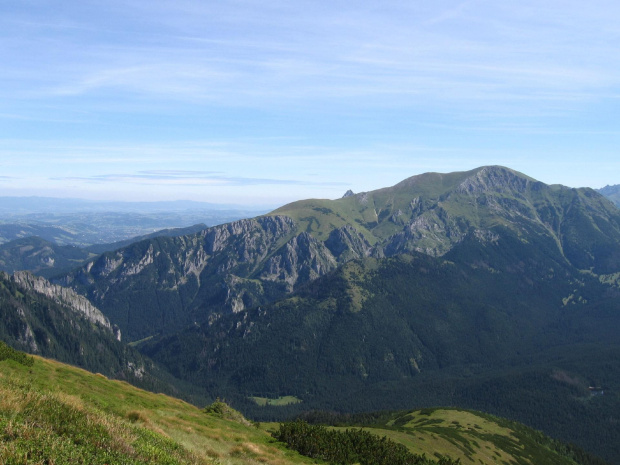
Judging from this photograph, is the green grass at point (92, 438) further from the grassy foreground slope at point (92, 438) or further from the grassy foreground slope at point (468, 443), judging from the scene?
the grassy foreground slope at point (468, 443)

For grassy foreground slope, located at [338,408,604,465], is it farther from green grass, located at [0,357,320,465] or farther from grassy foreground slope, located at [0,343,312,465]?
grassy foreground slope, located at [0,343,312,465]

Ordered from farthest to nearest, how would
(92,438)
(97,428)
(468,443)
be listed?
(468,443) < (97,428) < (92,438)

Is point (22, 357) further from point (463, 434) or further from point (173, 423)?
point (463, 434)

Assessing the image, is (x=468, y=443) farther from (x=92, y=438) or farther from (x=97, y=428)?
(x=92, y=438)

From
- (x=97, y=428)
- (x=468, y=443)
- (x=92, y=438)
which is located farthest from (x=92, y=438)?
(x=468, y=443)

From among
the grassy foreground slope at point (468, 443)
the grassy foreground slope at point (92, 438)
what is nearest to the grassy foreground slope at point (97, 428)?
the grassy foreground slope at point (92, 438)

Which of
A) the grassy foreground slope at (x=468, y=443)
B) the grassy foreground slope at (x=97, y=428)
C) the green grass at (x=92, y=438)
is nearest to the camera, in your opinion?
the green grass at (x=92, y=438)

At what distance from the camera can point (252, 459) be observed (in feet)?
119

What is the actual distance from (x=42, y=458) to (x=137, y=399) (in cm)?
3787

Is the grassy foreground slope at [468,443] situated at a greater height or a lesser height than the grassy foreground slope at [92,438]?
lesser

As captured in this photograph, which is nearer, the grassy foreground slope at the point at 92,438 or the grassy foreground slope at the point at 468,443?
the grassy foreground slope at the point at 92,438

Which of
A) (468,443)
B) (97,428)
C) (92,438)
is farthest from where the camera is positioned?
(468,443)

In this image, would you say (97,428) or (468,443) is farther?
Result: (468,443)

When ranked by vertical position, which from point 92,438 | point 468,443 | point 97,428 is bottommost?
point 468,443
